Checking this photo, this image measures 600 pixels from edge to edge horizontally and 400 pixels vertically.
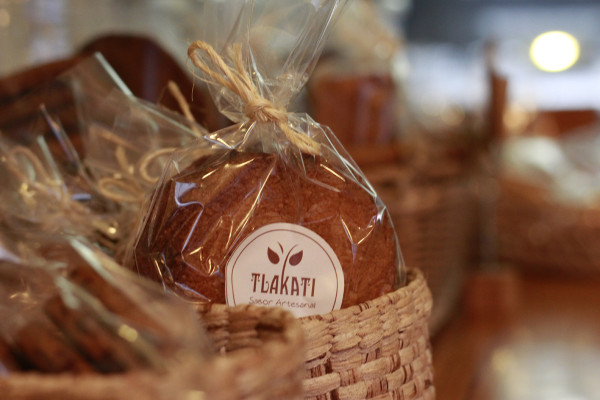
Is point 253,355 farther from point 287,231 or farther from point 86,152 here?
point 86,152

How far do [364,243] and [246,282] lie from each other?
89 millimetres

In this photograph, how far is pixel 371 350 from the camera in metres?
0.40

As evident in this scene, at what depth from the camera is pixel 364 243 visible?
1.47 feet

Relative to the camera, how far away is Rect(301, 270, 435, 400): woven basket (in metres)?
0.37

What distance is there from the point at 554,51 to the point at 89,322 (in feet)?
16.0

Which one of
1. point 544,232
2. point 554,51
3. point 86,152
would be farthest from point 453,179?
point 554,51

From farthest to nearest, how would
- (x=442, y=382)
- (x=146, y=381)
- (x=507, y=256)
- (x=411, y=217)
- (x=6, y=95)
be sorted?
(x=507, y=256) → (x=411, y=217) → (x=442, y=382) → (x=6, y=95) → (x=146, y=381)

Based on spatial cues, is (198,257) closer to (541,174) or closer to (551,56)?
(541,174)

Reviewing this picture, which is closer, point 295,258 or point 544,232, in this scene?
point 295,258

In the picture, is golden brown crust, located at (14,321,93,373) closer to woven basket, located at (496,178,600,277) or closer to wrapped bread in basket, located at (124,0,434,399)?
wrapped bread in basket, located at (124,0,434,399)

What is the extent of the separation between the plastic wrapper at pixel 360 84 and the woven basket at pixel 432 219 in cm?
9

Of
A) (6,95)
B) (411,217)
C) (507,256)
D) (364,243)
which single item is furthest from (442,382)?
(507,256)

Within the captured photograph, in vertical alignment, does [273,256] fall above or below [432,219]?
above

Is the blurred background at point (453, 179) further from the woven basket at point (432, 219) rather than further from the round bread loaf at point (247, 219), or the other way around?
the round bread loaf at point (247, 219)
